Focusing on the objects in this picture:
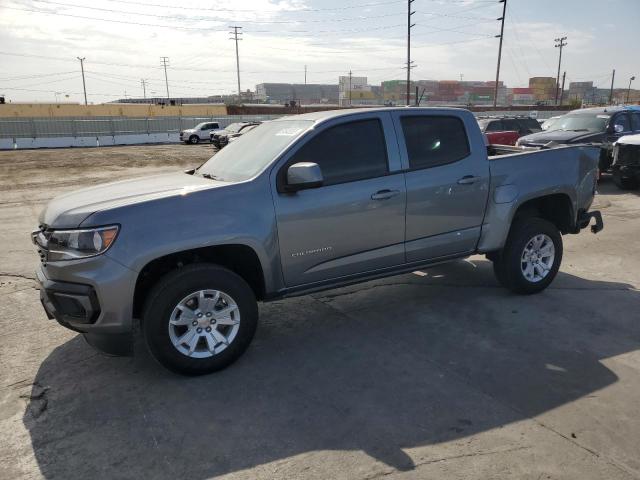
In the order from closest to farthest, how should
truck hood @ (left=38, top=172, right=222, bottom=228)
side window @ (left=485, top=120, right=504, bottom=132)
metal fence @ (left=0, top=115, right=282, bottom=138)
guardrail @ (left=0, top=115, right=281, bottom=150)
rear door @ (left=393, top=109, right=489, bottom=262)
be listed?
truck hood @ (left=38, top=172, right=222, bottom=228) → rear door @ (left=393, top=109, right=489, bottom=262) → side window @ (left=485, top=120, right=504, bottom=132) → guardrail @ (left=0, top=115, right=281, bottom=150) → metal fence @ (left=0, top=115, right=282, bottom=138)

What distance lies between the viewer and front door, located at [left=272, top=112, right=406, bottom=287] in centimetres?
393

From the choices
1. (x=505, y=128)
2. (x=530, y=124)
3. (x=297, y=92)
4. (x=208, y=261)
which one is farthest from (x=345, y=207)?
(x=297, y=92)

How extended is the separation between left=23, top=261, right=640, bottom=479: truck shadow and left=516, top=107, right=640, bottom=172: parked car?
8.63m

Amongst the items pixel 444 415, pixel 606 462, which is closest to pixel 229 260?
pixel 444 415

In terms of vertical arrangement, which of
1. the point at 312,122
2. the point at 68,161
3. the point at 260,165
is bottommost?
the point at 68,161

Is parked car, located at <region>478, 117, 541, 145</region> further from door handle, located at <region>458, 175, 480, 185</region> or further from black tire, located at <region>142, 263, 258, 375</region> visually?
black tire, located at <region>142, 263, 258, 375</region>

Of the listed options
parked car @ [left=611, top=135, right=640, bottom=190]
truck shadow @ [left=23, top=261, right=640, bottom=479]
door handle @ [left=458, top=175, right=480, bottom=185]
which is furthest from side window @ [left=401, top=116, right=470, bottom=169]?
parked car @ [left=611, top=135, right=640, bottom=190]

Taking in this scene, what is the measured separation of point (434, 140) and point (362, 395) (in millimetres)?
2415

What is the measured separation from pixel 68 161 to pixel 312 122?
865 inches

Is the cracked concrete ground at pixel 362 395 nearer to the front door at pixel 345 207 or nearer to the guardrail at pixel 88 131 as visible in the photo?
the front door at pixel 345 207

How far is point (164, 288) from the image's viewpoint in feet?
11.5

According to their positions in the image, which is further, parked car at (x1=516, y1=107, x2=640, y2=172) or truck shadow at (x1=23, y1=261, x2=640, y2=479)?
parked car at (x1=516, y1=107, x2=640, y2=172)

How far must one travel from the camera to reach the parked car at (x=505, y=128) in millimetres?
16297

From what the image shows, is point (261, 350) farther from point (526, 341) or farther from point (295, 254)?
point (526, 341)
